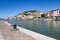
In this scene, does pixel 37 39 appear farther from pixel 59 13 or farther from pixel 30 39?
pixel 59 13

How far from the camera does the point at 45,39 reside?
14.6 m

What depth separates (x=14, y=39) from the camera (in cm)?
1548

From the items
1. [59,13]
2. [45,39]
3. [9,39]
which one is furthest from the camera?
[59,13]

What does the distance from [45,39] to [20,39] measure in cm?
240

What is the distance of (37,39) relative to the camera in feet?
49.6

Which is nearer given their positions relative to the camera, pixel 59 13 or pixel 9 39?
pixel 9 39

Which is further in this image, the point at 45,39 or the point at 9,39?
the point at 9,39

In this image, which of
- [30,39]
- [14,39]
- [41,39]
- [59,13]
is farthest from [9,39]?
[59,13]

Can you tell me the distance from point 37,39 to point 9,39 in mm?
2633

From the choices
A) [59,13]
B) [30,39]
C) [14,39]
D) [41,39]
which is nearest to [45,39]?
[41,39]

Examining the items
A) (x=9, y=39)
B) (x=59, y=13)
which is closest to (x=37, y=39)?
(x=9, y=39)

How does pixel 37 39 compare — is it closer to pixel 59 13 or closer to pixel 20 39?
pixel 20 39

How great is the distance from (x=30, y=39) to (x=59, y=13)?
5487 inches

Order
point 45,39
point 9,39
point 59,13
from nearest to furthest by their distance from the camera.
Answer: point 45,39 → point 9,39 → point 59,13
